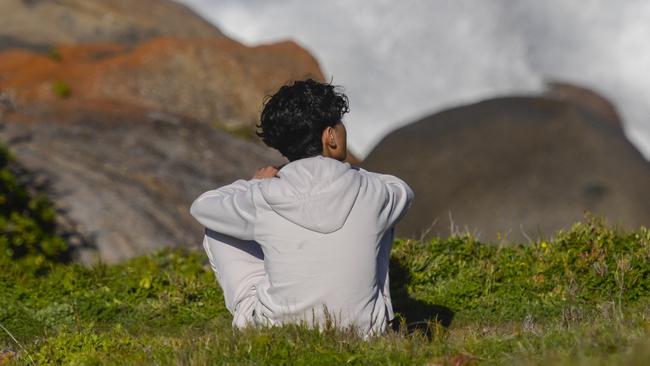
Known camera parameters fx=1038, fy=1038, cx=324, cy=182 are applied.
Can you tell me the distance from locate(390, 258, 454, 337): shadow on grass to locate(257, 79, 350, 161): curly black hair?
8.81ft

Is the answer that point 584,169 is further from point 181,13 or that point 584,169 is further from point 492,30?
point 492,30

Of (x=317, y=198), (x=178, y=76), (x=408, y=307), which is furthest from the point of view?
(x=178, y=76)

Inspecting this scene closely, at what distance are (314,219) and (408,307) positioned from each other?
3.62 m

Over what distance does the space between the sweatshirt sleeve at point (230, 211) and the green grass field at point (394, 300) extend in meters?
0.70

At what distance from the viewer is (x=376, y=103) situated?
82438mm

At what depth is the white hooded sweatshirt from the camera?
6766 mm

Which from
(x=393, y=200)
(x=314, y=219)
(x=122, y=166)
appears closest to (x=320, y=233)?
(x=314, y=219)

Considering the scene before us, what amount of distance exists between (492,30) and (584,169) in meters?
73.0

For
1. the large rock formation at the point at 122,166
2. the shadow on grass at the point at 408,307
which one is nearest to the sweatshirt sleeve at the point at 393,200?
the shadow on grass at the point at 408,307

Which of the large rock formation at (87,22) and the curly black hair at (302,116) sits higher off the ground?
the curly black hair at (302,116)

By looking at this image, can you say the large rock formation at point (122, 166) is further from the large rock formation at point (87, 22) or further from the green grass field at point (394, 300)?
the large rock formation at point (87, 22)

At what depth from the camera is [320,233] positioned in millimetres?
6805

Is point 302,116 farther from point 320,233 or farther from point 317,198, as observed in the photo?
point 320,233

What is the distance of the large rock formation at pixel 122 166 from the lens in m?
18.5
